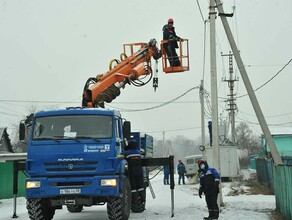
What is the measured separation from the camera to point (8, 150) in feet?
151

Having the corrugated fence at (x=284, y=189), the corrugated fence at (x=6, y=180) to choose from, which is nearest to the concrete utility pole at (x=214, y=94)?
the corrugated fence at (x=284, y=189)

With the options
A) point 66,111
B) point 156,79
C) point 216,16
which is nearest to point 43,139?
point 66,111

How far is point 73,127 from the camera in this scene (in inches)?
436

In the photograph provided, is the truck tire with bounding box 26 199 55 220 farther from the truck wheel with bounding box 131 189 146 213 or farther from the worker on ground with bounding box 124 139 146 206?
the truck wheel with bounding box 131 189 146 213

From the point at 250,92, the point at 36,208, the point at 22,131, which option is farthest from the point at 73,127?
the point at 250,92

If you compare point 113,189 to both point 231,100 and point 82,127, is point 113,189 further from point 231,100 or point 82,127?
point 231,100

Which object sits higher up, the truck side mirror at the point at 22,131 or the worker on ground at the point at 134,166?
the truck side mirror at the point at 22,131

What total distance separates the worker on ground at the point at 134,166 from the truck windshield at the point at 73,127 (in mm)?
1870

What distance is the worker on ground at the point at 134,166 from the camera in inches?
515

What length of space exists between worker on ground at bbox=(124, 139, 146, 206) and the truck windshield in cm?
187

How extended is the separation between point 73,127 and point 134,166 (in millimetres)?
2753

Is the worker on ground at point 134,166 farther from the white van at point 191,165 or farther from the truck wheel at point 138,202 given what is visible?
the white van at point 191,165

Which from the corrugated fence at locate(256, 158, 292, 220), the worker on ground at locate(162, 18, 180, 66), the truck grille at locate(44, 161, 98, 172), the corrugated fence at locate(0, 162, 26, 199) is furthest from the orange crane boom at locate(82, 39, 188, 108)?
the corrugated fence at locate(0, 162, 26, 199)

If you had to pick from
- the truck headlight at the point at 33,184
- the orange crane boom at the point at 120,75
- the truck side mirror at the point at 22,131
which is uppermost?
the orange crane boom at the point at 120,75
